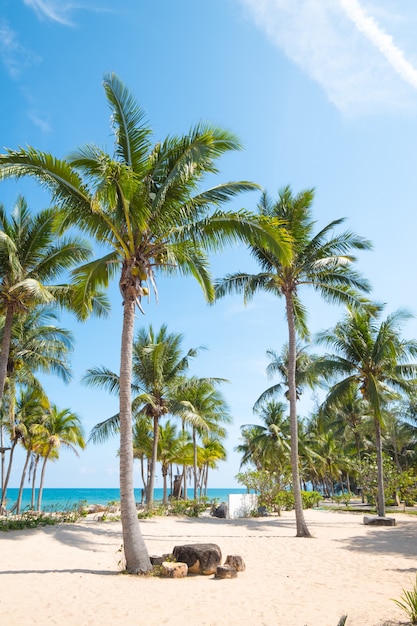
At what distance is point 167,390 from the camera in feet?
74.9

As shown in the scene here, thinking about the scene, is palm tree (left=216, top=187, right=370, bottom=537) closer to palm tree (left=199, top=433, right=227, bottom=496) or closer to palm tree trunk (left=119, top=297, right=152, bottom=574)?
palm tree trunk (left=119, top=297, right=152, bottom=574)

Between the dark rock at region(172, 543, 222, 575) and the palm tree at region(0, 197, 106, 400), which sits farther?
the palm tree at region(0, 197, 106, 400)

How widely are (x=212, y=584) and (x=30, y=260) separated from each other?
11.0 metres

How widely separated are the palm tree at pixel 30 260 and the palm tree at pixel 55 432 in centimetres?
1696

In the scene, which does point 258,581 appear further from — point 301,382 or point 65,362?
point 301,382

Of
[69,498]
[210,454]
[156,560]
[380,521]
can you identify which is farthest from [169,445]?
[69,498]

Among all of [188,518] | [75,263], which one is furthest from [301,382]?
[75,263]

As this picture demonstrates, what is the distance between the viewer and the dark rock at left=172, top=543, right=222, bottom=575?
28.0 ft

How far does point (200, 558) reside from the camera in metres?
8.57

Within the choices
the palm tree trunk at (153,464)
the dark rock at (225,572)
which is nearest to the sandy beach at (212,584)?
the dark rock at (225,572)

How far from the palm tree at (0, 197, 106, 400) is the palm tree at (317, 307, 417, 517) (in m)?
11.4

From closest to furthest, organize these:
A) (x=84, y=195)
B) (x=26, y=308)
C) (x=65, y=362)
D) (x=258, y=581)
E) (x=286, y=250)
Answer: (x=258, y=581) → (x=84, y=195) → (x=286, y=250) → (x=26, y=308) → (x=65, y=362)

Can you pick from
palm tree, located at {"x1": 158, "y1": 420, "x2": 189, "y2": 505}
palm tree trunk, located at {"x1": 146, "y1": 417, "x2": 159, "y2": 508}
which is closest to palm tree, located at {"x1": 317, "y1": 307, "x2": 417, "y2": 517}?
palm tree trunk, located at {"x1": 146, "y1": 417, "x2": 159, "y2": 508}

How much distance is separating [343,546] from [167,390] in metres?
12.2
